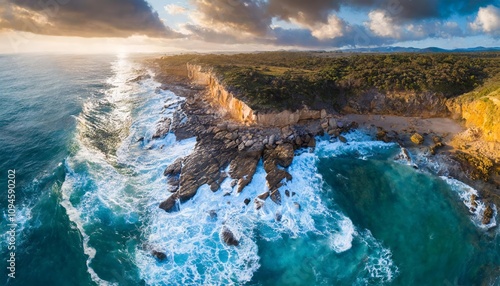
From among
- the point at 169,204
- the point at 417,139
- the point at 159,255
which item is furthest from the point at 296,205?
the point at 417,139

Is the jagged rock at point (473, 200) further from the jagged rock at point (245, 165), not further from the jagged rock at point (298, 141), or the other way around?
the jagged rock at point (245, 165)

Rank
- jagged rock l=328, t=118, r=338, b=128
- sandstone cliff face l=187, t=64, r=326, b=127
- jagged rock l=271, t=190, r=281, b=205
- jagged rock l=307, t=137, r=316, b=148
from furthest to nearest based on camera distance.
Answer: jagged rock l=328, t=118, r=338, b=128
sandstone cliff face l=187, t=64, r=326, b=127
jagged rock l=307, t=137, r=316, b=148
jagged rock l=271, t=190, r=281, b=205

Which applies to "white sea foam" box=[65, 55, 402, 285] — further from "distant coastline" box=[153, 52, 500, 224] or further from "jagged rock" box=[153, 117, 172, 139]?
"jagged rock" box=[153, 117, 172, 139]

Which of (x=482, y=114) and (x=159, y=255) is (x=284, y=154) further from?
(x=482, y=114)

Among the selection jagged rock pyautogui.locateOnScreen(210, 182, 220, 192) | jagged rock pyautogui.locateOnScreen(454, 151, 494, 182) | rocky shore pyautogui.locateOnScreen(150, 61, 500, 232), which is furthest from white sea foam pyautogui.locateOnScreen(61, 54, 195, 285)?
jagged rock pyautogui.locateOnScreen(454, 151, 494, 182)

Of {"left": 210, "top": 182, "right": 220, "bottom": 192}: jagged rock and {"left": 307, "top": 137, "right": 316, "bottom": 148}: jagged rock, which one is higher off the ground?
{"left": 307, "top": 137, "right": 316, "bottom": 148}: jagged rock

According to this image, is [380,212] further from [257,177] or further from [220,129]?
[220,129]

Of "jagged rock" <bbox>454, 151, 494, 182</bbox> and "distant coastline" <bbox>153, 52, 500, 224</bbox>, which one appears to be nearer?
"jagged rock" <bbox>454, 151, 494, 182</bbox>

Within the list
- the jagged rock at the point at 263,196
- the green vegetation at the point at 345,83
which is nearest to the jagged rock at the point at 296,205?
the jagged rock at the point at 263,196
